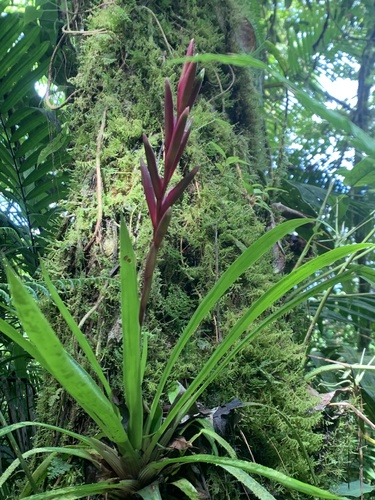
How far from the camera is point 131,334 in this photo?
488 millimetres

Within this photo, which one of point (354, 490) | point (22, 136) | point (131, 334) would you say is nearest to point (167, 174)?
point (131, 334)

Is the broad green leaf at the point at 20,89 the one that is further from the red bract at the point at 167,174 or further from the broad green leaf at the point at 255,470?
the broad green leaf at the point at 255,470

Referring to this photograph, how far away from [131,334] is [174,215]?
0.49 m

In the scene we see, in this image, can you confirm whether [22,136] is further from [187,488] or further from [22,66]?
[187,488]

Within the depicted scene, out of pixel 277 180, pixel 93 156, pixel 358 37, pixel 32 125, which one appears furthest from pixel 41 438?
pixel 358 37

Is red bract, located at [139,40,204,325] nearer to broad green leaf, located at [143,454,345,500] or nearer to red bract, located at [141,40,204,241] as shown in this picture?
red bract, located at [141,40,204,241]

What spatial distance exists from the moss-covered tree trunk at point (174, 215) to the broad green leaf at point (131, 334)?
0.16 m

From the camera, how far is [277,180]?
135 centimetres

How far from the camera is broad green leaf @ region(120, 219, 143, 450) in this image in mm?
470

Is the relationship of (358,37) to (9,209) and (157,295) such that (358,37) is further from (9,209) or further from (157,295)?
(157,295)

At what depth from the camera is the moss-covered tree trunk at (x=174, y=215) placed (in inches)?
28.4

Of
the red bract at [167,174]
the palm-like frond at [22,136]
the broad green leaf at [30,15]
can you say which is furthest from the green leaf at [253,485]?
the broad green leaf at [30,15]

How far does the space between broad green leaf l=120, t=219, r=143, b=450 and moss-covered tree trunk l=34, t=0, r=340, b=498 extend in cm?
16

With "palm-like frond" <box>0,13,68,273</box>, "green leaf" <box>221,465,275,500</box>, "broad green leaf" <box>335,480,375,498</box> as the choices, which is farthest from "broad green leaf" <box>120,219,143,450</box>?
"palm-like frond" <box>0,13,68,273</box>
